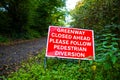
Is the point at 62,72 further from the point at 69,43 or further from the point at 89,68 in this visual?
the point at 69,43

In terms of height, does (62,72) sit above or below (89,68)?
below

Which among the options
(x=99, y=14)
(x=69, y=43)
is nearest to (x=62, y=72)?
(x=69, y=43)

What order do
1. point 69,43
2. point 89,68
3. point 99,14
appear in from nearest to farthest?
point 89,68
point 69,43
point 99,14

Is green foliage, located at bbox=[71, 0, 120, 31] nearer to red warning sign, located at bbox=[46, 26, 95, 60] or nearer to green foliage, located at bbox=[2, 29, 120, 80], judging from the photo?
green foliage, located at bbox=[2, 29, 120, 80]

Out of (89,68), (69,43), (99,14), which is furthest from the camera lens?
(99,14)

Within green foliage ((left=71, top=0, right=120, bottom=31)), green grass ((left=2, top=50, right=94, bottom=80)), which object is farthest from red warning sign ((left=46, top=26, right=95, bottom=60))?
green foliage ((left=71, top=0, right=120, bottom=31))

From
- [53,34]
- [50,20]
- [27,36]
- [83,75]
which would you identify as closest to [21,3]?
[27,36]

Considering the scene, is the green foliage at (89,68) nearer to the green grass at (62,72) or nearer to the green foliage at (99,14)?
the green grass at (62,72)

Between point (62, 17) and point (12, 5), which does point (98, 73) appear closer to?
point (12, 5)

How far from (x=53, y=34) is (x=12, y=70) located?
2080 millimetres

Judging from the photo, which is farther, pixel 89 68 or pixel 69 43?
pixel 69 43

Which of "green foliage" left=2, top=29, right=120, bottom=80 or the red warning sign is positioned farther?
the red warning sign

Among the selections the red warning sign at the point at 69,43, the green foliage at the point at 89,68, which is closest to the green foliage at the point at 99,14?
the green foliage at the point at 89,68

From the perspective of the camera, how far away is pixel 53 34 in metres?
7.55
